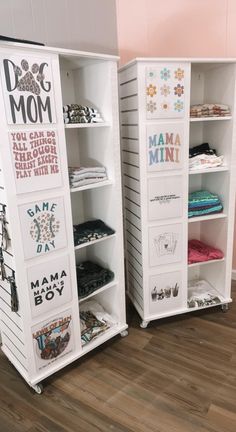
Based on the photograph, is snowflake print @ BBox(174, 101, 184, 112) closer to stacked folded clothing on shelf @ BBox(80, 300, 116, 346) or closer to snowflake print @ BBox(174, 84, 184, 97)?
snowflake print @ BBox(174, 84, 184, 97)

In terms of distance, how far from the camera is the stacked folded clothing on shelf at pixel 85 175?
178 cm

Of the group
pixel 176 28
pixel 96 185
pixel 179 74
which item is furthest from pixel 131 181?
pixel 176 28

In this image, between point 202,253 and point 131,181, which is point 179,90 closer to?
point 131,181

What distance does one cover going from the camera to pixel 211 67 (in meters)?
2.15

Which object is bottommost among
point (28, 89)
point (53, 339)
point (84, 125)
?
point (53, 339)

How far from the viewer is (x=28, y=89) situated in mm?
1474

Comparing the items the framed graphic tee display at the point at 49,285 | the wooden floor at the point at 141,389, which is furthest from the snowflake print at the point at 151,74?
the wooden floor at the point at 141,389

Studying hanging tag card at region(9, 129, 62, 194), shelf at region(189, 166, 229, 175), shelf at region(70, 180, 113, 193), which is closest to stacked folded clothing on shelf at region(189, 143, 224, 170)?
shelf at region(189, 166, 229, 175)

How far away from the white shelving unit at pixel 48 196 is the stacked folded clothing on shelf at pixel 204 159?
0.52 metres

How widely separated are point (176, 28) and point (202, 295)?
191 centimetres

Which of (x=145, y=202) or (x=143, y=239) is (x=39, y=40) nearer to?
(x=145, y=202)

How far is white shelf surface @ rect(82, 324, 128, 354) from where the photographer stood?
198 centimetres

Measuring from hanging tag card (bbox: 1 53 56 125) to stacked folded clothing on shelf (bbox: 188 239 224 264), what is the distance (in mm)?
1301

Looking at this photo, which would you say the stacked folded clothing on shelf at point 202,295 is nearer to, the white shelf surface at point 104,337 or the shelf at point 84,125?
the white shelf surface at point 104,337
